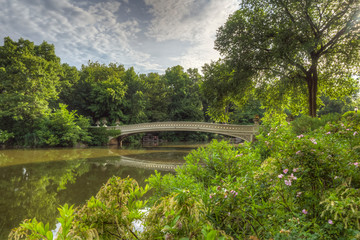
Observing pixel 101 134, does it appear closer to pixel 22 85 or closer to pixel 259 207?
pixel 22 85

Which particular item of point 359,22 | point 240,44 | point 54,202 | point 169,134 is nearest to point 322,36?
point 359,22

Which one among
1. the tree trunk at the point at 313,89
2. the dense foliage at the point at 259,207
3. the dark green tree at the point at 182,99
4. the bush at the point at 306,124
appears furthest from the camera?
the dark green tree at the point at 182,99

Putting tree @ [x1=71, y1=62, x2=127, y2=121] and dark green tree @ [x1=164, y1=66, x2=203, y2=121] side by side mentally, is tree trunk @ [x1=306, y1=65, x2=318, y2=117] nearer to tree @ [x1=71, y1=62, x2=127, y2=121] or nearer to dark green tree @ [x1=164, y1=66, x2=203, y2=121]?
tree @ [x1=71, y1=62, x2=127, y2=121]

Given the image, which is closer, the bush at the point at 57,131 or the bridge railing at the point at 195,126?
the bridge railing at the point at 195,126

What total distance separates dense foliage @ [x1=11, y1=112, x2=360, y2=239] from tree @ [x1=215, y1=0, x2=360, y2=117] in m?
7.96

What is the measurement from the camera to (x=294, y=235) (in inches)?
47.4

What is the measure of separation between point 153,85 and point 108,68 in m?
6.34

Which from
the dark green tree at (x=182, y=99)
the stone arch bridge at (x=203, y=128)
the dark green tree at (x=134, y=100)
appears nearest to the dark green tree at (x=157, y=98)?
the dark green tree at (x=182, y=99)

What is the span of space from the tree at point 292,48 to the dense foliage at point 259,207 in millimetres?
7955

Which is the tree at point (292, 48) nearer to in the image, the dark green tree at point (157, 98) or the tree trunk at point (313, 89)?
the tree trunk at point (313, 89)

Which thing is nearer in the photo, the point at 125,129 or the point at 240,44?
the point at 240,44

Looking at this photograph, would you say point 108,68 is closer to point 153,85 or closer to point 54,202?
point 153,85

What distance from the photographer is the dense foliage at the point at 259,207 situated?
116 centimetres

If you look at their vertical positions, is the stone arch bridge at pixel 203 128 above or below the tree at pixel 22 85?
below
